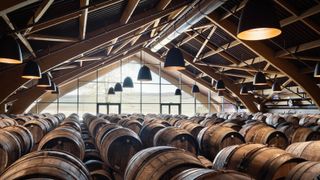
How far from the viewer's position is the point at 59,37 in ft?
30.3

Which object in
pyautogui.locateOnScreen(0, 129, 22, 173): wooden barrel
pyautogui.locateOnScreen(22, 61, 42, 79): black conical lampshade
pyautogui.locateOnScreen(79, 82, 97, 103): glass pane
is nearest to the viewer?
pyautogui.locateOnScreen(0, 129, 22, 173): wooden barrel

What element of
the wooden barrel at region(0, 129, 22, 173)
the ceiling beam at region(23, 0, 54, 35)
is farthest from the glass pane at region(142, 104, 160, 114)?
the ceiling beam at region(23, 0, 54, 35)

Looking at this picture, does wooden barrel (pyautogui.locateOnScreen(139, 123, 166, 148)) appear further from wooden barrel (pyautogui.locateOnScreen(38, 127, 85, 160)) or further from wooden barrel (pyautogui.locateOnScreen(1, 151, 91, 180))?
wooden barrel (pyautogui.locateOnScreen(1, 151, 91, 180))

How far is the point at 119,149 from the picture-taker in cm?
578

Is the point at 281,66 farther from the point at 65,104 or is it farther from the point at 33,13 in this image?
the point at 65,104

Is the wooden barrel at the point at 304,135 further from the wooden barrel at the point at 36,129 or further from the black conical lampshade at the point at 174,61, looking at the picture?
the wooden barrel at the point at 36,129

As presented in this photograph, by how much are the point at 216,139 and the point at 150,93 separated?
789 inches

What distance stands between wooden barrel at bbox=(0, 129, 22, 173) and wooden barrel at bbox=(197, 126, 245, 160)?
3.95 m

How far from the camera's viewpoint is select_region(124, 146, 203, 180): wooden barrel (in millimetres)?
3441

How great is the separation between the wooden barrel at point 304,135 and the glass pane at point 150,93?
1893 centimetres

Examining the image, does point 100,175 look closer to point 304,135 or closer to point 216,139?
point 216,139

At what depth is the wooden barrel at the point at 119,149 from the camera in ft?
18.5

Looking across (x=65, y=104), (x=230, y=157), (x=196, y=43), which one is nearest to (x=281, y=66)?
(x=196, y=43)

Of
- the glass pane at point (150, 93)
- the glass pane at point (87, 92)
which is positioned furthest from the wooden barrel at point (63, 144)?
the glass pane at point (150, 93)
